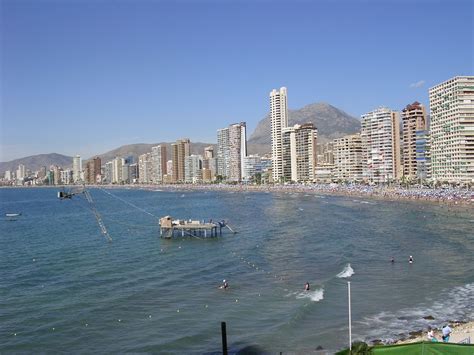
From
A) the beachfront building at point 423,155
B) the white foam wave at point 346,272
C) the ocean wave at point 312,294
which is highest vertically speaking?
the beachfront building at point 423,155

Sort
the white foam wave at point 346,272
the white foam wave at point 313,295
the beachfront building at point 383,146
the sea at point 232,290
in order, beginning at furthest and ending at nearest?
the beachfront building at point 383,146
the white foam wave at point 346,272
the white foam wave at point 313,295
the sea at point 232,290

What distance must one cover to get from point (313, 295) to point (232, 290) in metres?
5.35

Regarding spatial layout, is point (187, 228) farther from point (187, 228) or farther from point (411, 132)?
point (411, 132)

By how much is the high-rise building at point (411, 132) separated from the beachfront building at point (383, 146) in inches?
368

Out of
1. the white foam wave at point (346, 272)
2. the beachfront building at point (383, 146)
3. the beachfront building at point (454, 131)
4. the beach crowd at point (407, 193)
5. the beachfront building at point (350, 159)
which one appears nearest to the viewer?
the white foam wave at point (346, 272)

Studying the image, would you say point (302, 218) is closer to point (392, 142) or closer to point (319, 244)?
point (319, 244)

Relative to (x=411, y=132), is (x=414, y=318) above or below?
below

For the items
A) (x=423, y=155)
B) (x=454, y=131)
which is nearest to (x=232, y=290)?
(x=454, y=131)

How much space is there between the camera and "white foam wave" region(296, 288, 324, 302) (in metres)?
29.7

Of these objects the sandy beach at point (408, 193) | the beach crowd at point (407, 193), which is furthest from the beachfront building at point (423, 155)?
the sandy beach at point (408, 193)

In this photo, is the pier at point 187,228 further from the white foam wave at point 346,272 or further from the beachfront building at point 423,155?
the beachfront building at point 423,155

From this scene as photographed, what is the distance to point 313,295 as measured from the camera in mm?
30344

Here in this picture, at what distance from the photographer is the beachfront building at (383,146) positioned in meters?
171

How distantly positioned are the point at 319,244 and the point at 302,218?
2770 centimetres
